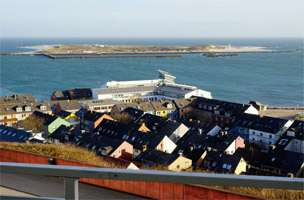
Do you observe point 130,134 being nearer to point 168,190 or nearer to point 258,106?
point 258,106

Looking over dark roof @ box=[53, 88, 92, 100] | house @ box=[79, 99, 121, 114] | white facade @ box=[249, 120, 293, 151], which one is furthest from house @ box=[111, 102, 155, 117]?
dark roof @ box=[53, 88, 92, 100]

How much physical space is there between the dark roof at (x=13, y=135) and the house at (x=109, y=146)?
1.49 metres

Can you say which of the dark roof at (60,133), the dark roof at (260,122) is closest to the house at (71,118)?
Result: the dark roof at (60,133)

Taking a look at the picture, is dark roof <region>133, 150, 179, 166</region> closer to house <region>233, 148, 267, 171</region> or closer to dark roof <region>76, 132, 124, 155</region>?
dark roof <region>76, 132, 124, 155</region>

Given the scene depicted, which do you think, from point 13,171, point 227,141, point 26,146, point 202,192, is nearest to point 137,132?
point 227,141

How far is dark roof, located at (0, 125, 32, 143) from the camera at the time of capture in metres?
10.3

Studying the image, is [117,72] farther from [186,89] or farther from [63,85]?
[186,89]

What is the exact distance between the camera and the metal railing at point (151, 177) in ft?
2.29

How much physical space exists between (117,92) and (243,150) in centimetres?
1183

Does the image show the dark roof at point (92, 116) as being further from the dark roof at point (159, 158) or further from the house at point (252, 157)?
the house at point (252, 157)

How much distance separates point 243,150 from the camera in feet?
32.1

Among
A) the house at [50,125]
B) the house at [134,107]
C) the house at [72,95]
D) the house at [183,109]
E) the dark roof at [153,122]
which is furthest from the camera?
the house at [72,95]

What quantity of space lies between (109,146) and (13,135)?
124 inches

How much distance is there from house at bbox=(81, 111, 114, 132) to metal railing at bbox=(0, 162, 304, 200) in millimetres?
12572
